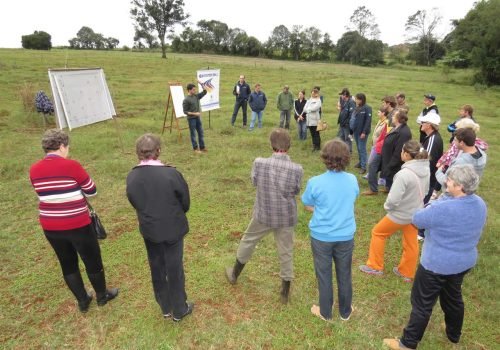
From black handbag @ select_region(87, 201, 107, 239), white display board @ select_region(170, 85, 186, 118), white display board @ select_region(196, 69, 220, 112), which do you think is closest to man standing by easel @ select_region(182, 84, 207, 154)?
white display board @ select_region(170, 85, 186, 118)

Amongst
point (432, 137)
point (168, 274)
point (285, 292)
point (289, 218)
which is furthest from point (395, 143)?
point (168, 274)

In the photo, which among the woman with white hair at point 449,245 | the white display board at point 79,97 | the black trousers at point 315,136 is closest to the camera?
the woman with white hair at point 449,245

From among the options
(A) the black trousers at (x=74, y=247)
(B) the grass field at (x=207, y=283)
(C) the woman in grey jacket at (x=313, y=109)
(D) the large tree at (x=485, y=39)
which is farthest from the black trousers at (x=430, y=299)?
(D) the large tree at (x=485, y=39)

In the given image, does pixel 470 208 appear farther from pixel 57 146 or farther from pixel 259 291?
pixel 57 146

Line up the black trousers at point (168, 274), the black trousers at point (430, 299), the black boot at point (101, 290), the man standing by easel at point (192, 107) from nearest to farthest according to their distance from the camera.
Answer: the black trousers at point (430, 299) → the black trousers at point (168, 274) → the black boot at point (101, 290) → the man standing by easel at point (192, 107)

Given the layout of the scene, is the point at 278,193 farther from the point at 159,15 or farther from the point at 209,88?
the point at 159,15

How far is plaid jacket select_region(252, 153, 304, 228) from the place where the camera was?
3.38 metres

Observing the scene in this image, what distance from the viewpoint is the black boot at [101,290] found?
12.1ft

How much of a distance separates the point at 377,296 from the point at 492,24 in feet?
114

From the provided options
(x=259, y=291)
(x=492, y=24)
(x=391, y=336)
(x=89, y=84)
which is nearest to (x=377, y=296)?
(x=391, y=336)

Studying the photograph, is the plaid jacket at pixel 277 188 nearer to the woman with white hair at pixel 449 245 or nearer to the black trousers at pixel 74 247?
the woman with white hair at pixel 449 245

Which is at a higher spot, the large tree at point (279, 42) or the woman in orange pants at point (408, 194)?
the large tree at point (279, 42)

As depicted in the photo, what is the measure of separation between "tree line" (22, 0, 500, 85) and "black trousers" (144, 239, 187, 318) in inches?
1425

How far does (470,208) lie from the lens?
109 inches
